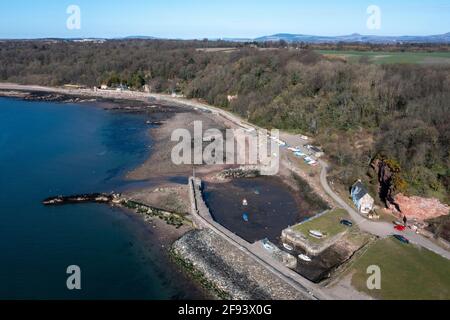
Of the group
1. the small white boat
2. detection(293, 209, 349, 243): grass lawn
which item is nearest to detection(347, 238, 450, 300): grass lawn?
the small white boat

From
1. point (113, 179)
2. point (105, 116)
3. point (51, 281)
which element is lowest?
point (51, 281)

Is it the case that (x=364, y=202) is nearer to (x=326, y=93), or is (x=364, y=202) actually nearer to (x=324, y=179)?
(x=324, y=179)

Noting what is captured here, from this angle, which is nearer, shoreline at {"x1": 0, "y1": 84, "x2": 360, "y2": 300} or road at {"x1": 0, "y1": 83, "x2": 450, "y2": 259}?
road at {"x1": 0, "y1": 83, "x2": 450, "y2": 259}

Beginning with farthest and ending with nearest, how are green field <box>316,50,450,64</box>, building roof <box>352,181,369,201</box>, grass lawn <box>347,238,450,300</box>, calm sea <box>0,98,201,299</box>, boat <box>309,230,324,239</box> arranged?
green field <box>316,50,450,64</box> → building roof <box>352,181,369,201</box> → boat <box>309,230,324,239</box> → calm sea <box>0,98,201,299</box> → grass lawn <box>347,238,450,300</box>

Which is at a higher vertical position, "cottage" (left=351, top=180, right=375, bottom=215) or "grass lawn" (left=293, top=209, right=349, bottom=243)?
"cottage" (left=351, top=180, right=375, bottom=215)

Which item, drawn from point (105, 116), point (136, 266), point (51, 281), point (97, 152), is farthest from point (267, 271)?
point (105, 116)

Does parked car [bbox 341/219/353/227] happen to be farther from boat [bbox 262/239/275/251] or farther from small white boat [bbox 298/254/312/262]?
boat [bbox 262/239/275/251]

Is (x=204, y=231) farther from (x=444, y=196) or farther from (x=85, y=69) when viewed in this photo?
(x=85, y=69)

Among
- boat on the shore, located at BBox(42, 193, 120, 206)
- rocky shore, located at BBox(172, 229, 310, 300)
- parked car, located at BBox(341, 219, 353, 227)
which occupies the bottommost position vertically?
rocky shore, located at BBox(172, 229, 310, 300)
